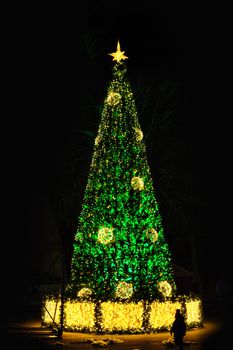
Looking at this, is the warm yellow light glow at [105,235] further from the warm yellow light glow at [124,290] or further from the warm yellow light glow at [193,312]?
the warm yellow light glow at [193,312]

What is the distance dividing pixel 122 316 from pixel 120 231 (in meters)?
2.55

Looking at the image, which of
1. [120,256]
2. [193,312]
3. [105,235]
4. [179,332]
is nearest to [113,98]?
[105,235]

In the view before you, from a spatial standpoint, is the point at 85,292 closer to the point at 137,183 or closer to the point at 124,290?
the point at 124,290

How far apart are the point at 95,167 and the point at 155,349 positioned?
6.84 meters

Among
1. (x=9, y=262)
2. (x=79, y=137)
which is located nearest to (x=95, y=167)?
(x=9, y=262)

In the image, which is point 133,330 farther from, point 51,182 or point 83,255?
point 51,182

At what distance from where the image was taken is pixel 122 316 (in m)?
18.1

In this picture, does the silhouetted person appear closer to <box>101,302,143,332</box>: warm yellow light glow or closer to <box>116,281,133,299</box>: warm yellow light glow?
<box>101,302,143,332</box>: warm yellow light glow

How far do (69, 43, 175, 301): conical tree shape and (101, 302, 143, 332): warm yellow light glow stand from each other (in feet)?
1.12

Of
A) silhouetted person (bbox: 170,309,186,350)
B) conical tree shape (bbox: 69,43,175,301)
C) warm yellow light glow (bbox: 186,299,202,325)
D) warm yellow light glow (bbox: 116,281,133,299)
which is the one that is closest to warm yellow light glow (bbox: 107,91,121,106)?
conical tree shape (bbox: 69,43,175,301)

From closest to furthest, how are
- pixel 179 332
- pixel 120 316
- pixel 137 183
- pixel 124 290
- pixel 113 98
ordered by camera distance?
pixel 179 332
pixel 120 316
pixel 124 290
pixel 137 183
pixel 113 98

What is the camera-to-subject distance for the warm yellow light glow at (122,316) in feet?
59.3

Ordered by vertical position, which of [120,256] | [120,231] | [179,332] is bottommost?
[179,332]

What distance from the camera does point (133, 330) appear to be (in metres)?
18.1
